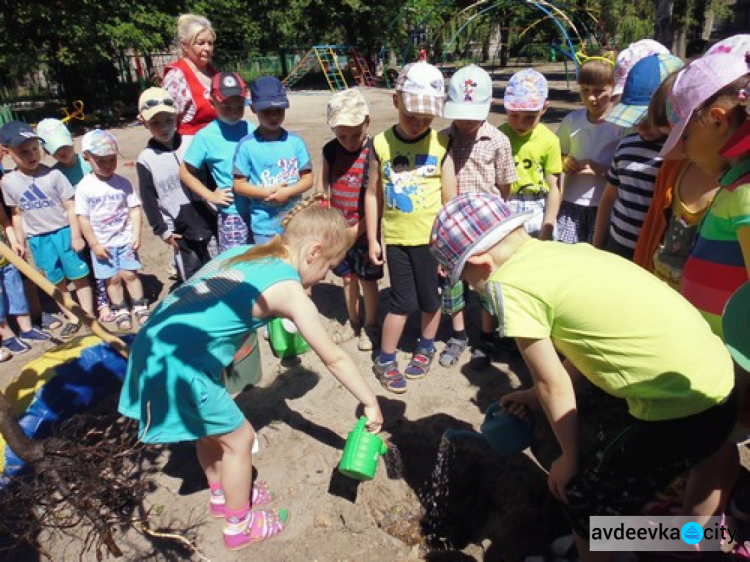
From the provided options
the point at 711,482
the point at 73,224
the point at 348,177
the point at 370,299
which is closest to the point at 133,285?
the point at 73,224

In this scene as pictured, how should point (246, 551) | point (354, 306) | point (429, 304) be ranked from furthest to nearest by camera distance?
point (354, 306)
point (429, 304)
point (246, 551)

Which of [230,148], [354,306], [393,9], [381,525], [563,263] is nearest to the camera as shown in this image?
[563,263]

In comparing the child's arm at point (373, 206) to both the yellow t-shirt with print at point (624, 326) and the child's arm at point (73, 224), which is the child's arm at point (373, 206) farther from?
the child's arm at point (73, 224)

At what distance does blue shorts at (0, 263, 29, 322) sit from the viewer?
3920 millimetres

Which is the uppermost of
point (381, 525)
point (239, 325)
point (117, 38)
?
point (117, 38)

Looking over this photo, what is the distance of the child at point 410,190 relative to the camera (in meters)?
2.92

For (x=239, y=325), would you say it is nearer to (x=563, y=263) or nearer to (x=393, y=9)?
(x=563, y=263)

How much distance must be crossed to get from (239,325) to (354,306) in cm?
193

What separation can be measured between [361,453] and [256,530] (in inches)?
25.0

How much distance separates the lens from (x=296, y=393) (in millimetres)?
3381

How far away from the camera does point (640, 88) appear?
2605 millimetres

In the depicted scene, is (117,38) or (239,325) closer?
(239,325)

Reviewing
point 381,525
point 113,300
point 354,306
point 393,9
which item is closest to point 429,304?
point 354,306

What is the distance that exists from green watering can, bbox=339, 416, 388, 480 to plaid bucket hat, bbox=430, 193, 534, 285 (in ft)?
2.89
